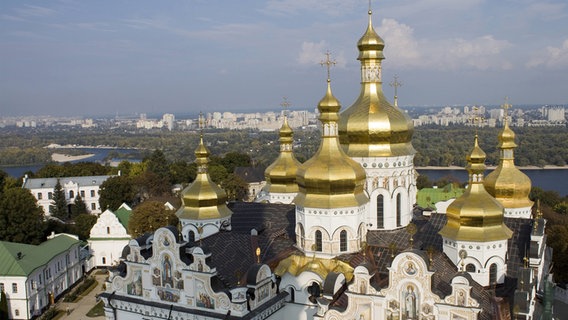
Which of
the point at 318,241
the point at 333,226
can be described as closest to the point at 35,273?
the point at 318,241

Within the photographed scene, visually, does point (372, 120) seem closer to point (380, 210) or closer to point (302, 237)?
point (380, 210)

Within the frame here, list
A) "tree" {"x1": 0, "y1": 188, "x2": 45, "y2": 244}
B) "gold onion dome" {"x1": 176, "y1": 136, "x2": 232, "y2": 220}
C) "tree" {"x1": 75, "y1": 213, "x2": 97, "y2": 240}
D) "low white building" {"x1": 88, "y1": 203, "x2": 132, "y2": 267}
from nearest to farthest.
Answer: "gold onion dome" {"x1": 176, "y1": 136, "x2": 232, "y2": 220}, "tree" {"x1": 0, "y1": 188, "x2": 45, "y2": 244}, "low white building" {"x1": 88, "y1": 203, "x2": 132, "y2": 267}, "tree" {"x1": 75, "y1": 213, "x2": 97, "y2": 240}

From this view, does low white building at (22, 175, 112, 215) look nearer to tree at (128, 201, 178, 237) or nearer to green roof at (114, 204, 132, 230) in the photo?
green roof at (114, 204, 132, 230)

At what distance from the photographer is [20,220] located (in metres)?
30.8

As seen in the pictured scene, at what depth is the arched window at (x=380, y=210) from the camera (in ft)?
55.4

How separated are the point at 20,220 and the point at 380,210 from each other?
23.3 meters

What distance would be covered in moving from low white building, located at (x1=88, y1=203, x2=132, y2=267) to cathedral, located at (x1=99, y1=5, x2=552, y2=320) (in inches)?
542

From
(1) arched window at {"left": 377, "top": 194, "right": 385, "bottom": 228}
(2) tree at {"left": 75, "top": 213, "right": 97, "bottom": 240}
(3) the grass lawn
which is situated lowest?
(3) the grass lawn

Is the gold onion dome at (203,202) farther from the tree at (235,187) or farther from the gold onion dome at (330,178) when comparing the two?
the tree at (235,187)

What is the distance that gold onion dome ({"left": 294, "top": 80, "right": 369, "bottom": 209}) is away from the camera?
47.1ft

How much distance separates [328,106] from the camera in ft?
49.8

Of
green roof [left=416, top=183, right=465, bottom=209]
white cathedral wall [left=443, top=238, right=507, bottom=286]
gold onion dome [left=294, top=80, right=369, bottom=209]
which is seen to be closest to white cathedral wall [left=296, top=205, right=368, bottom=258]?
gold onion dome [left=294, top=80, right=369, bottom=209]

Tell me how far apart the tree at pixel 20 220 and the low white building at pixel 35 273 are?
3.85 m

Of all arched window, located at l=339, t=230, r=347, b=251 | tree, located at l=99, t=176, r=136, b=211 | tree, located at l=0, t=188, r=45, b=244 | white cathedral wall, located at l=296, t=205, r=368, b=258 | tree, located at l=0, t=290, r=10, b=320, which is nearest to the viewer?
white cathedral wall, located at l=296, t=205, r=368, b=258
